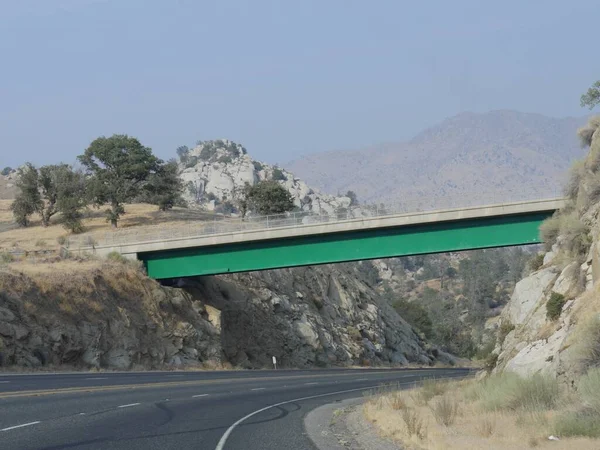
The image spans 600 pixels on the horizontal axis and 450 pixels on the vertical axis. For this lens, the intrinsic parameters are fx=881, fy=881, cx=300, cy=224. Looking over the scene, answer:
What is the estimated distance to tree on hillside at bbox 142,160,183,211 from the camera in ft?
268

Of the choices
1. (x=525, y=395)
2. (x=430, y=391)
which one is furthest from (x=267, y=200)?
(x=525, y=395)

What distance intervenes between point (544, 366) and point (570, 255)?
984 centimetres

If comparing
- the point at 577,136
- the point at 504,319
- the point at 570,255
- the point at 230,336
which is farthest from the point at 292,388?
the point at 230,336

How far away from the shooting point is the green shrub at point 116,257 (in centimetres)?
5397

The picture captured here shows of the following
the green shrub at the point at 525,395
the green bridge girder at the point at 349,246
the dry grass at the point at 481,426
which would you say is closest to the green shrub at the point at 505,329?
the dry grass at the point at 481,426

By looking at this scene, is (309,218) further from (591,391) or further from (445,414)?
(591,391)

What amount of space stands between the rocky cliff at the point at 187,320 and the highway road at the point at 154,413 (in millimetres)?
12148

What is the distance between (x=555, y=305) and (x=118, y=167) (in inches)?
2376

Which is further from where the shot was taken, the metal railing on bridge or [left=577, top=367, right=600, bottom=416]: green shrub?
the metal railing on bridge

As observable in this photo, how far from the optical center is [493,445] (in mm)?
14258

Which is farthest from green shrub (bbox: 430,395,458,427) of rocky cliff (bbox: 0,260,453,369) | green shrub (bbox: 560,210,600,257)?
rocky cliff (bbox: 0,260,453,369)

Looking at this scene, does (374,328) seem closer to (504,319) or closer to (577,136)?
(577,136)

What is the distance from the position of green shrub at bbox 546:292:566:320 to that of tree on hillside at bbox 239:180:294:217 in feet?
191

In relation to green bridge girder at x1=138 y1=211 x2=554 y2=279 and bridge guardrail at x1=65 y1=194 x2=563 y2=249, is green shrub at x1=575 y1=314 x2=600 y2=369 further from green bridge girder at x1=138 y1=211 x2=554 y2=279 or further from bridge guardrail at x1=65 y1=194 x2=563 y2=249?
bridge guardrail at x1=65 y1=194 x2=563 y2=249
